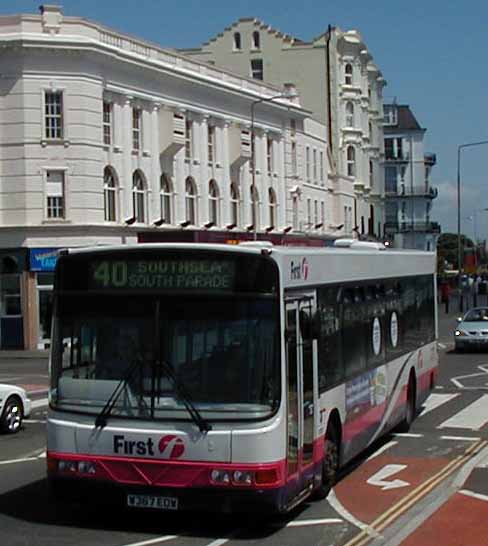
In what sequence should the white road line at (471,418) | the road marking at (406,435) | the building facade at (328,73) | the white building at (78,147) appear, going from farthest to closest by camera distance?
the building facade at (328,73), the white building at (78,147), the white road line at (471,418), the road marking at (406,435)

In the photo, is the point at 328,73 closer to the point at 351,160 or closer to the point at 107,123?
the point at 351,160

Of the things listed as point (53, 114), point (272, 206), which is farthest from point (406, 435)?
point (272, 206)

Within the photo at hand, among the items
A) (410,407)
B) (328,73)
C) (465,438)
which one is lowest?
(465,438)

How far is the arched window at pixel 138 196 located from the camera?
46.5 m

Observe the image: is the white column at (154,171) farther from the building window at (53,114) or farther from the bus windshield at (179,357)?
the bus windshield at (179,357)

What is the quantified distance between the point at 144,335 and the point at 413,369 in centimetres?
864

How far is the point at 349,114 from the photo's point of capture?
76.4m

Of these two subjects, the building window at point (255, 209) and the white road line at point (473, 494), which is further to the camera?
the building window at point (255, 209)

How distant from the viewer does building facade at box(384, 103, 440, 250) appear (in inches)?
4338

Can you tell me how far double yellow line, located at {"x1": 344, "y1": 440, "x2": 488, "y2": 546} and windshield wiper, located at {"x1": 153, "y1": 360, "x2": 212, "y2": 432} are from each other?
67.3 inches

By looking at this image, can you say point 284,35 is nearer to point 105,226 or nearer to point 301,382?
point 105,226

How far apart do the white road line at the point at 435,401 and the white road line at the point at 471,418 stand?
618mm

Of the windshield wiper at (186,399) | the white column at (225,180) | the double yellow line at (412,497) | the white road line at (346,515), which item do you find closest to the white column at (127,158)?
the white column at (225,180)

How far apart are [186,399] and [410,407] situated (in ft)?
28.1
